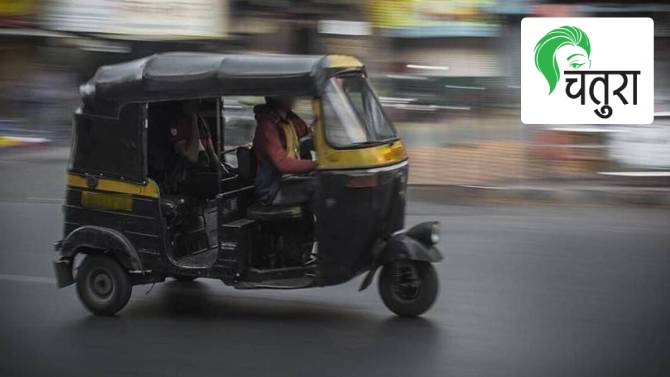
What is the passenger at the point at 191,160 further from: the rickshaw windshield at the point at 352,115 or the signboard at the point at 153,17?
the signboard at the point at 153,17

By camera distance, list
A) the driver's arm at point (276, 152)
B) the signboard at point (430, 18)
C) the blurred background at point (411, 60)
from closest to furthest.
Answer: the driver's arm at point (276, 152), the blurred background at point (411, 60), the signboard at point (430, 18)

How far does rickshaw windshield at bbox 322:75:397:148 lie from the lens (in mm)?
6445

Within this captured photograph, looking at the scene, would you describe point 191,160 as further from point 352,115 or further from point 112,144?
point 352,115

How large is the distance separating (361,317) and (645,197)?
5579mm

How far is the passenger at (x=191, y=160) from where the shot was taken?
7.20 metres

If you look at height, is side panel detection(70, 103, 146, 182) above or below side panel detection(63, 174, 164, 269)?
above

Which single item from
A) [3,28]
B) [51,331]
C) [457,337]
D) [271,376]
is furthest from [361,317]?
[3,28]

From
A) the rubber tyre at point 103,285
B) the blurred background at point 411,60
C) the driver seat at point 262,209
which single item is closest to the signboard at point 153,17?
the blurred background at point 411,60

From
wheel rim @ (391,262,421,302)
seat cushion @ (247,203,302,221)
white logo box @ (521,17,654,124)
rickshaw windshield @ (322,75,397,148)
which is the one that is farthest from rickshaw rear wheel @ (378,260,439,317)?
white logo box @ (521,17,654,124)

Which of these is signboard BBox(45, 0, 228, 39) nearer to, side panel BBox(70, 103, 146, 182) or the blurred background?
the blurred background

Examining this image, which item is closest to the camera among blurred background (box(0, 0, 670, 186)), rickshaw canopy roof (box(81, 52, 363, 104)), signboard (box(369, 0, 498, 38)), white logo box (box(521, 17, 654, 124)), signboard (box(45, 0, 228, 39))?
rickshaw canopy roof (box(81, 52, 363, 104))

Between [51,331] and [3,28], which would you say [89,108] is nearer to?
[51,331]

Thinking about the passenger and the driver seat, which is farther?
the passenger

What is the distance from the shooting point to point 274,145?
6660 millimetres
